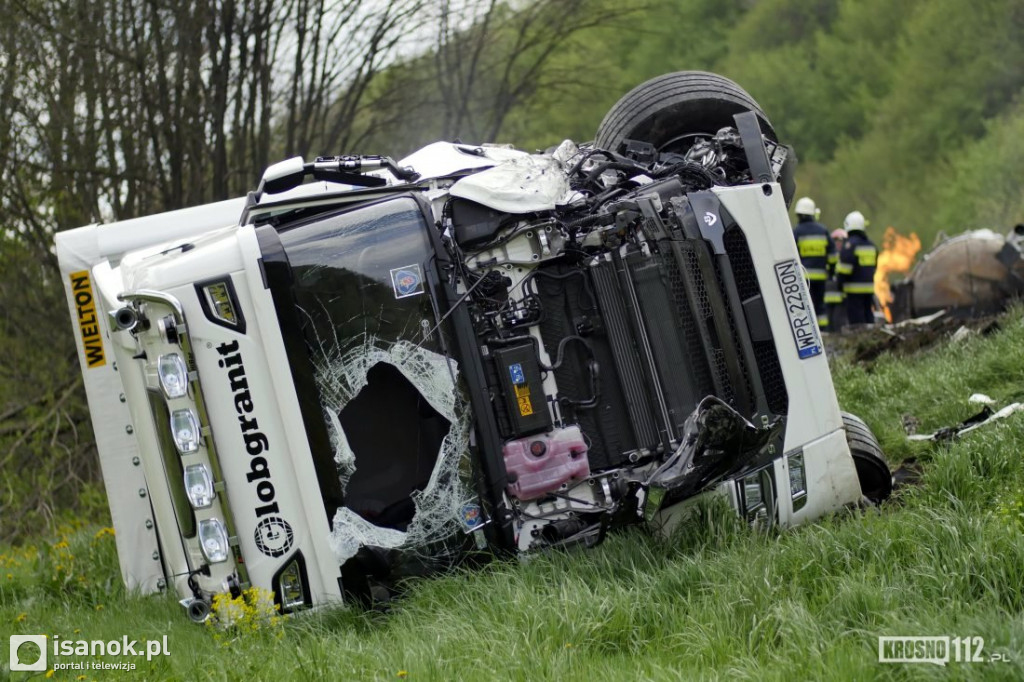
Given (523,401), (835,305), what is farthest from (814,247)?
(523,401)

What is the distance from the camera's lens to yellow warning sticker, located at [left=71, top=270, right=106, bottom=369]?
5.63 m

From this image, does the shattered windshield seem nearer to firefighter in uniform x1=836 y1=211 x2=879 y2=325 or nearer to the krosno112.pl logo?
the krosno112.pl logo

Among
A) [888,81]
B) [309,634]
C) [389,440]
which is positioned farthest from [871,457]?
[888,81]

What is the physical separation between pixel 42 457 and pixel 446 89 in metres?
7.15

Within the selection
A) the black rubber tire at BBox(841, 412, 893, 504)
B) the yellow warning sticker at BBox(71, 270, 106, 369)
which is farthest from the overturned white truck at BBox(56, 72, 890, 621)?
the yellow warning sticker at BBox(71, 270, 106, 369)

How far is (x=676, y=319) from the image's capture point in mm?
4582

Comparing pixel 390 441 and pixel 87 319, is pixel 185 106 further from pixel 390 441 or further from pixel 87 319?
pixel 390 441

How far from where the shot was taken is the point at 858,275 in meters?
12.9

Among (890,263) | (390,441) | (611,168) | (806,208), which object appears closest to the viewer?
(390,441)

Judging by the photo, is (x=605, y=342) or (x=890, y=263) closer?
(x=605, y=342)

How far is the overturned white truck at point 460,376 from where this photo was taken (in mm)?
4320

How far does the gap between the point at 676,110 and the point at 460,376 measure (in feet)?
8.16

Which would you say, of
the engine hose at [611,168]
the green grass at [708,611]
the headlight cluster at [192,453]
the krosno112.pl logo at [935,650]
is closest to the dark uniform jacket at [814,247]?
the green grass at [708,611]

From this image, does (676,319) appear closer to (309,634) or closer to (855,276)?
(309,634)
